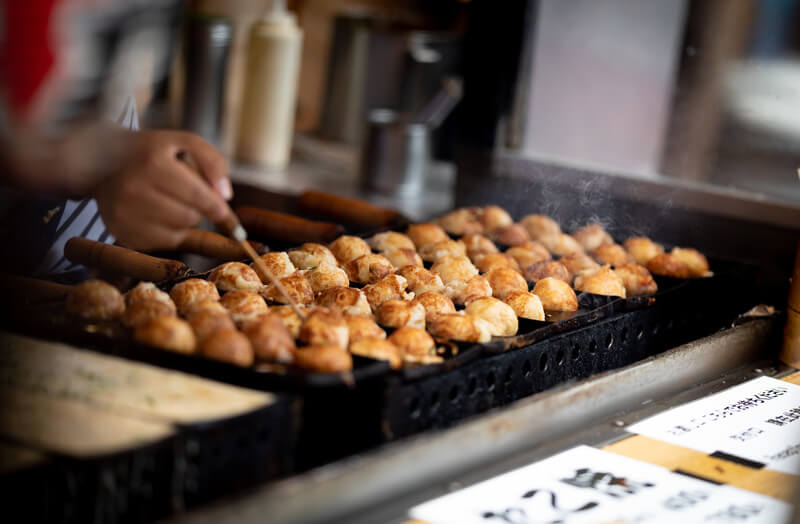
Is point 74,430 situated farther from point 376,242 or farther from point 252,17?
point 252,17

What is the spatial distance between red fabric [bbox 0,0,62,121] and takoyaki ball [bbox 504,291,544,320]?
4.10 ft

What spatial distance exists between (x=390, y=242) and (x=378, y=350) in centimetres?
89

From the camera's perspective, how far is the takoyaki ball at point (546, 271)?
2.60 metres

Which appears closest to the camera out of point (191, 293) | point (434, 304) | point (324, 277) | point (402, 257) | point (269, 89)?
point (191, 293)

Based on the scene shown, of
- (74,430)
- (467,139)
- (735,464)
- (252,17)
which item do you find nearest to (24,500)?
(74,430)

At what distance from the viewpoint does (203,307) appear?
1.94 m

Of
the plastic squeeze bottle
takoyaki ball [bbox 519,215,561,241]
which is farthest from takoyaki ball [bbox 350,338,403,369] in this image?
the plastic squeeze bottle

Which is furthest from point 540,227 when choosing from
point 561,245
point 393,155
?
point 393,155

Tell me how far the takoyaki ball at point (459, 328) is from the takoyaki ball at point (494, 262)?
1.69 feet

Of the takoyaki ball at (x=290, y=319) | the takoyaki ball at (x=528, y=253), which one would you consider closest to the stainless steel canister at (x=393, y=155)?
the takoyaki ball at (x=528, y=253)

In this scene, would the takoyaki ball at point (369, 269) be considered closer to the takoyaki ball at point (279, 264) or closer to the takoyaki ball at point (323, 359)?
the takoyaki ball at point (279, 264)

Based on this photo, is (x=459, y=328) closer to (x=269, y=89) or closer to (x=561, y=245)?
(x=561, y=245)

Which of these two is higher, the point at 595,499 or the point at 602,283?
the point at 602,283

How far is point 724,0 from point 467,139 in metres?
1.10
